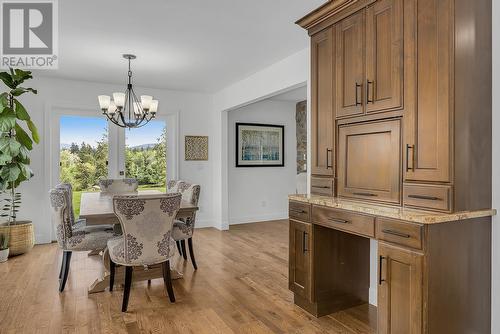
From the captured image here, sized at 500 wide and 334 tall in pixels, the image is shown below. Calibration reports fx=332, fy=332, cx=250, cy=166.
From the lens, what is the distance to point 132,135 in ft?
18.5

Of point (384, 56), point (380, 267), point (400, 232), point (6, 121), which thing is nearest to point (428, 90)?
point (384, 56)

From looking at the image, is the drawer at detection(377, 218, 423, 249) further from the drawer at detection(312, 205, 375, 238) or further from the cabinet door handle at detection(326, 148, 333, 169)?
the cabinet door handle at detection(326, 148, 333, 169)

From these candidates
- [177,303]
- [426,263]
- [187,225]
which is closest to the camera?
[426,263]

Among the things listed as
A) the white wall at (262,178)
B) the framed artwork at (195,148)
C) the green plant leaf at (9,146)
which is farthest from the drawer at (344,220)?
the white wall at (262,178)

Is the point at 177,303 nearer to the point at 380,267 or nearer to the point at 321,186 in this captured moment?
the point at 321,186

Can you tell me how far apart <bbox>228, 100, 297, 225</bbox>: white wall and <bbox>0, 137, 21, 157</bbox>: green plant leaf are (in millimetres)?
3377

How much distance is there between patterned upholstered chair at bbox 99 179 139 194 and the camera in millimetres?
4551

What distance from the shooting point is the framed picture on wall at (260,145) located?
21.1 ft

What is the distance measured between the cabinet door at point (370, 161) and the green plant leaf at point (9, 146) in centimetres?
371

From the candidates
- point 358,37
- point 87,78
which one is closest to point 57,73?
point 87,78

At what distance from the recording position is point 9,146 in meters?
3.91

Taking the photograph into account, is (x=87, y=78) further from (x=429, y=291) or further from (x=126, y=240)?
(x=429, y=291)

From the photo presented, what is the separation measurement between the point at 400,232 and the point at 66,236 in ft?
9.47

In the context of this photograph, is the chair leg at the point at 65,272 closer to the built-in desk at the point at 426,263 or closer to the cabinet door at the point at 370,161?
the built-in desk at the point at 426,263
